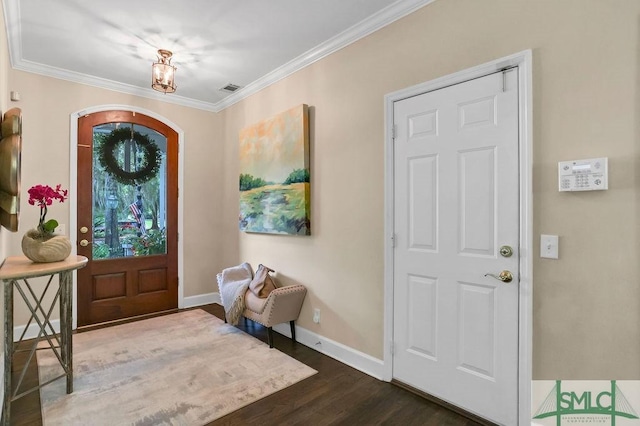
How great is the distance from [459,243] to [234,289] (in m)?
2.26

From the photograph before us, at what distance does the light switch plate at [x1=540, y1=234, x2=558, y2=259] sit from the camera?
168 cm

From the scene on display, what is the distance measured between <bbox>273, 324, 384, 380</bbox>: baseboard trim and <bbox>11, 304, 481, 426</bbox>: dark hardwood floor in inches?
2.6

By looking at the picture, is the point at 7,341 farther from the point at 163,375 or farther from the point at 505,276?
the point at 505,276

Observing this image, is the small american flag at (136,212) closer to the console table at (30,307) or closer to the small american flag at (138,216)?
the small american flag at (138,216)

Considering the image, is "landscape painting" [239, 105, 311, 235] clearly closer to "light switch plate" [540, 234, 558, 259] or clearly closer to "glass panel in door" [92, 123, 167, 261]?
"glass panel in door" [92, 123, 167, 261]

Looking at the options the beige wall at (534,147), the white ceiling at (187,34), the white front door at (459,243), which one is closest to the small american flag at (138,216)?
the beige wall at (534,147)

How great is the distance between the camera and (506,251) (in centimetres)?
183

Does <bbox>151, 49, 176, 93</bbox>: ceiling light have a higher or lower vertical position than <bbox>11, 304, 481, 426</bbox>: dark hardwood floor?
higher

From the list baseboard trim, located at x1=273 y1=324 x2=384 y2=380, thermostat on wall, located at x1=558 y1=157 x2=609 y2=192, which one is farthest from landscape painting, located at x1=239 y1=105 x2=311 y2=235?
thermostat on wall, located at x1=558 y1=157 x2=609 y2=192

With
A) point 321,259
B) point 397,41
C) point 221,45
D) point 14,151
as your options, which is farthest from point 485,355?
point 221,45

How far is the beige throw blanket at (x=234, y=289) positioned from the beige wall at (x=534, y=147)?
0.29 metres

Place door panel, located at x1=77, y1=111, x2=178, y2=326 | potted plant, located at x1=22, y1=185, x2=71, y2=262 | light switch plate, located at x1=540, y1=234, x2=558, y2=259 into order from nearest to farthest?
light switch plate, located at x1=540, y1=234, x2=558, y2=259
potted plant, located at x1=22, y1=185, x2=71, y2=262
door panel, located at x1=77, y1=111, x2=178, y2=326

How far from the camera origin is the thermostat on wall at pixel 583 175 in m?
1.53

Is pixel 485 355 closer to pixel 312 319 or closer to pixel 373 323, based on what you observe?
pixel 373 323
